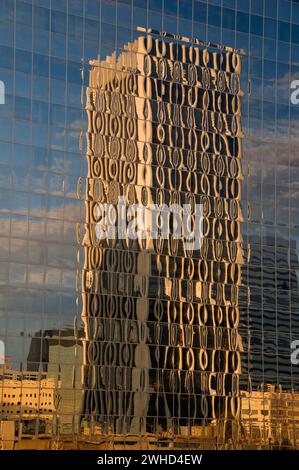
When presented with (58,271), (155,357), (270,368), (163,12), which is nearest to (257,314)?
(270,368)

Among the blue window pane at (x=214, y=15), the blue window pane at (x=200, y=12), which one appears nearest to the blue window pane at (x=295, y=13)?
the blue window pane at (x=214, y=15)

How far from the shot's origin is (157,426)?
58.1m

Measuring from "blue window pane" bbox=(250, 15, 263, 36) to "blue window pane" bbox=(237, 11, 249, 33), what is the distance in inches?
15.0

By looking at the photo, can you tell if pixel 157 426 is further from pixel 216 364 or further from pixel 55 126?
pixel 55 126

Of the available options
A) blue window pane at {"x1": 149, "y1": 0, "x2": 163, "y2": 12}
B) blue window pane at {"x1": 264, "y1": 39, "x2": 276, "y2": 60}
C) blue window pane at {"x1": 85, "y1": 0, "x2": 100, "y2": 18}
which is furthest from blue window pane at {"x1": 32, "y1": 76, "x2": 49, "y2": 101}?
blue window pane at {"x1": 264, "y1": 39, "x2": 276, "y2": 60}

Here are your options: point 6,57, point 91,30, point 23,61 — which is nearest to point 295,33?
point 91,30

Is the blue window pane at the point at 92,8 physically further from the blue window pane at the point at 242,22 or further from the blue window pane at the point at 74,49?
the blue window pane at the point at 242,22

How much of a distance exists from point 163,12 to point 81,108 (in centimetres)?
862

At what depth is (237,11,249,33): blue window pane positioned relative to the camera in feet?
215

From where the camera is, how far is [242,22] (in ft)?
216

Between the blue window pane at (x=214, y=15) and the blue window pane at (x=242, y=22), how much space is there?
1483 mm

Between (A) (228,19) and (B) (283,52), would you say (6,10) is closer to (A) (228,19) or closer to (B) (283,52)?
(A) (228,19)

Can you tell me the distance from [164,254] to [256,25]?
1653 centimetres
